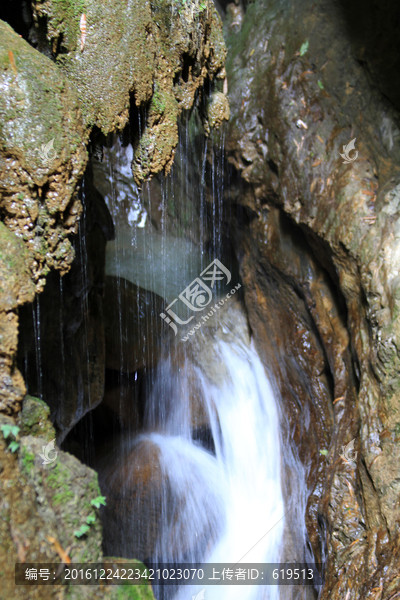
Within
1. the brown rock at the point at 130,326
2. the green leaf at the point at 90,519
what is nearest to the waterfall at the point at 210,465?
the brown rock at the point at 130,326

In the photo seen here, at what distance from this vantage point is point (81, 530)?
2387mm

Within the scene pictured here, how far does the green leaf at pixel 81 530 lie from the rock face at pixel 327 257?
1.88 metres

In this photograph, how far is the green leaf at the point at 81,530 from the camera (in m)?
2.37

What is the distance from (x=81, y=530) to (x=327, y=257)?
3.45 metres

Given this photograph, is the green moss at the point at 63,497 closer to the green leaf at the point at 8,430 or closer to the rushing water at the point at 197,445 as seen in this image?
the green leaf at the point at 8,430

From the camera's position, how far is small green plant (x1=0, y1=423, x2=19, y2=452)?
7.20ft

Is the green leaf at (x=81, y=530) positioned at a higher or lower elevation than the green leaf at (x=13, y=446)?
lower

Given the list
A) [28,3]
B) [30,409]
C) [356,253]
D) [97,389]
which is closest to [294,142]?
[356,253]

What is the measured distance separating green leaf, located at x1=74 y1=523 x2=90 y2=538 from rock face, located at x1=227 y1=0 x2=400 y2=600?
1.88 metres

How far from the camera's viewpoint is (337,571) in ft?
11.7

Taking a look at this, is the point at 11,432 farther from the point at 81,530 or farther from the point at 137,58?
the point at 137,58

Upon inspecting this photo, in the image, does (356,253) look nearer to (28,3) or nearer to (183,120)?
(183,120)

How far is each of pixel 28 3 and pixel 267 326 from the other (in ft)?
13.9

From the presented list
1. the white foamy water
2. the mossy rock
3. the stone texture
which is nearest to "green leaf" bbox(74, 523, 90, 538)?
the mossy rock
